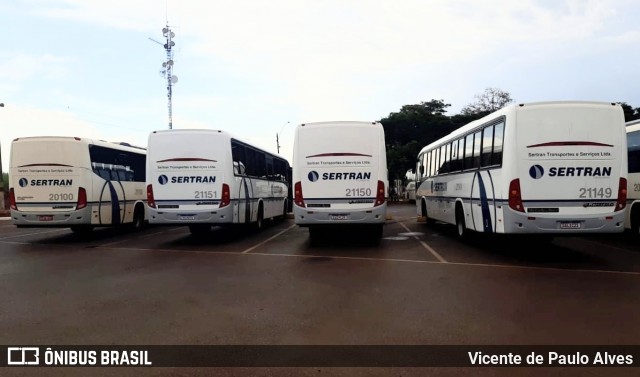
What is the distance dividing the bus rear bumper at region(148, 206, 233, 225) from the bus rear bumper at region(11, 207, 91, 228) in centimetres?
250

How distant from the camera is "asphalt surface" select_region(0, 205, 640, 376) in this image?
16.6 feet

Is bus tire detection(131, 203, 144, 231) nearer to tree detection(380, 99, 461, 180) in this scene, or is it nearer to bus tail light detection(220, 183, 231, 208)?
bus tail light detection(220, 183, 231, 208)

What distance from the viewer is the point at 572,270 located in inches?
344

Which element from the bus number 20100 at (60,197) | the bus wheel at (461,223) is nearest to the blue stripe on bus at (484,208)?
the bus wheel at (461,223)

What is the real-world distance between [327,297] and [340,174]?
590cm

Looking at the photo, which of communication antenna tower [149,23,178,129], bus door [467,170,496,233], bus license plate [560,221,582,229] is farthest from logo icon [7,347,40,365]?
communication antenna tower [149,23,178,129]

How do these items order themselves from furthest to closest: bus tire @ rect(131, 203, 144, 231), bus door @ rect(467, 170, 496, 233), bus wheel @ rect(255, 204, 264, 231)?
bus tire @ rect(131, 203, 144, 231), bus wheel @ rect(255, 204, 264, 231), bus door @ rect(467, 170, 496, 233)

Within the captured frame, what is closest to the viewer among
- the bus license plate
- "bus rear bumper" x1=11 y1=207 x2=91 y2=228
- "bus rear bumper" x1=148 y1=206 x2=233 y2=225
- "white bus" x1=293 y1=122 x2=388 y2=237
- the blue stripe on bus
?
the bus license plate

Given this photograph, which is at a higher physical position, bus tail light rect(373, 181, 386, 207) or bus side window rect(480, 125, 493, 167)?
bus side window rect(480, 125, 493, 167)

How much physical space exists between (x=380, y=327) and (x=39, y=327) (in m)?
3.93

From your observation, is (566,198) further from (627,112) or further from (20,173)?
(627,112)

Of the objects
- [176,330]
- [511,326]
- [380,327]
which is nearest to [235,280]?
[176,330]

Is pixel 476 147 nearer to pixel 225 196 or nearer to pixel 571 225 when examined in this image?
pixel 571 225

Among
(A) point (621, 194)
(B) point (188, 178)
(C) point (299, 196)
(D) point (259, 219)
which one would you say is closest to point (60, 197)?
(B) point (188, 178)
